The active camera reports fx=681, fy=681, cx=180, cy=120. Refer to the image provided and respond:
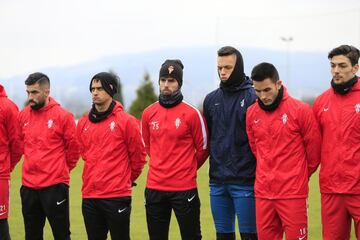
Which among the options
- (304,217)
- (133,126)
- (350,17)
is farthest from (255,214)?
(350,17)

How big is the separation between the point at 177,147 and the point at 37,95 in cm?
175

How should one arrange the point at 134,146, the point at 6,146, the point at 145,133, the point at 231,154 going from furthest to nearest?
the point at 6,146 < the point at 145,133 < the point at 134,146 < the point at 231,154

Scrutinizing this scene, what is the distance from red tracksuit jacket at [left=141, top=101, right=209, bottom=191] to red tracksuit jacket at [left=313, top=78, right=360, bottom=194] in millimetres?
1243

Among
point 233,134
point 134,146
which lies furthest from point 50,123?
point 233,134

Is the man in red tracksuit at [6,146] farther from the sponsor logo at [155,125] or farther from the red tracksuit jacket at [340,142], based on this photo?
the red tracksuit jacket at [340,142]

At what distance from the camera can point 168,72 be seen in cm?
687

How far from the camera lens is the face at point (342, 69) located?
245 inches

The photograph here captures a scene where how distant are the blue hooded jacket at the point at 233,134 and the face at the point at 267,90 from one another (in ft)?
1.35

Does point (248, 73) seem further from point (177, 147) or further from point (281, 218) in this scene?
point (281, 218)

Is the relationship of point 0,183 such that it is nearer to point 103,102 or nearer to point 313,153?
point 103,102

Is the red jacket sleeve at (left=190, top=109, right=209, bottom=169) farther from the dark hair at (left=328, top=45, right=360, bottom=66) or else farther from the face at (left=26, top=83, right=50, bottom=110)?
the face at (left=26, top=83, right=50, bottom=110)

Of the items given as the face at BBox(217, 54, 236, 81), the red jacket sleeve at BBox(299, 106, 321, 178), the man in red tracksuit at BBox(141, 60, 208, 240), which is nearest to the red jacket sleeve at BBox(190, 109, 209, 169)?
the man in red tracksuit at BBox(141, 60, 208, 240)

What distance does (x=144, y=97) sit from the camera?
46.6m

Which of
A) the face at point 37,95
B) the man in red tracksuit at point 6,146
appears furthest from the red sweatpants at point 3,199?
the face at point 37,95
